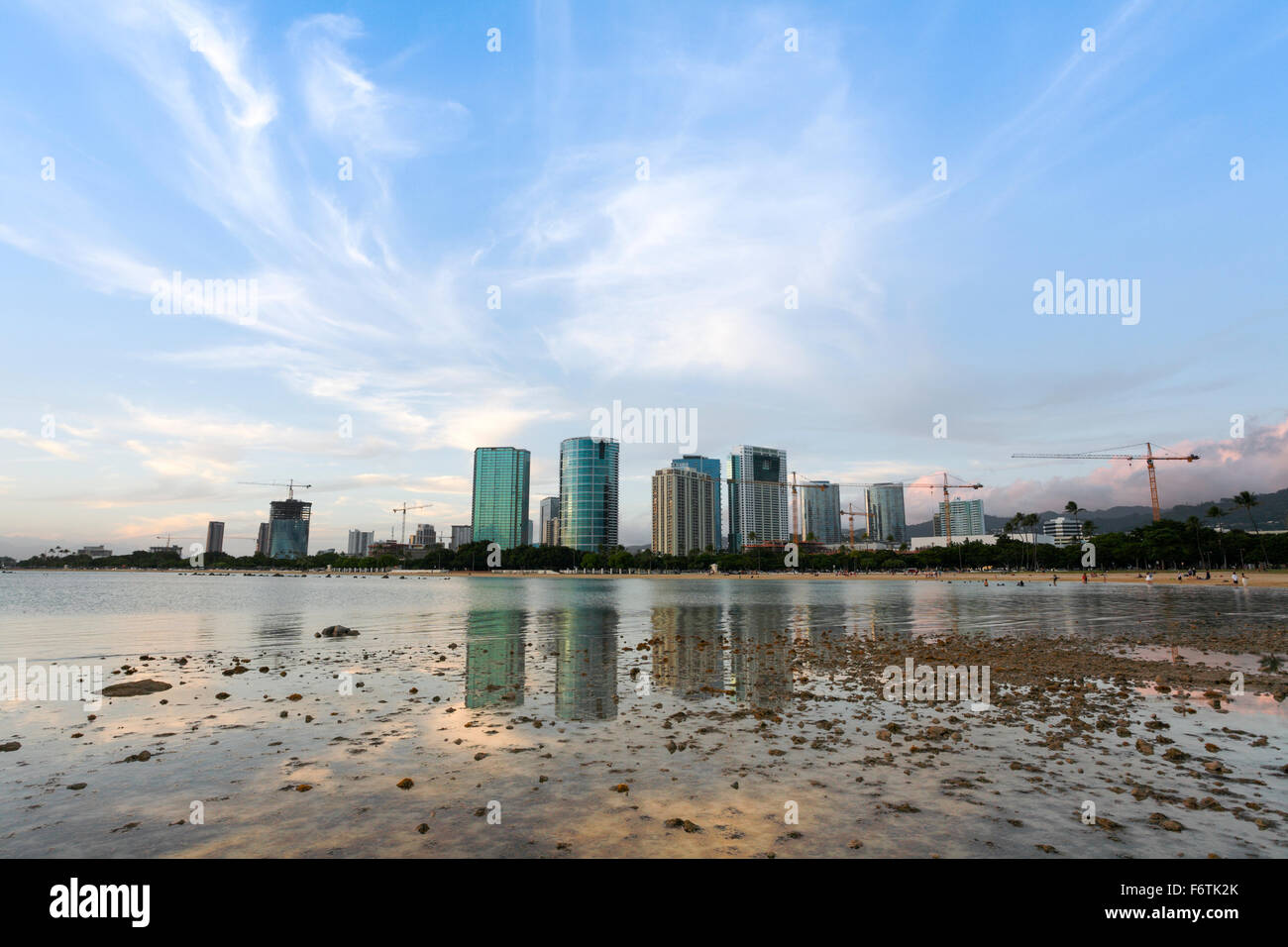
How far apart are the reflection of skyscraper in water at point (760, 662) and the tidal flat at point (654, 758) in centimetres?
21

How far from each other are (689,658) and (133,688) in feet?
66.5

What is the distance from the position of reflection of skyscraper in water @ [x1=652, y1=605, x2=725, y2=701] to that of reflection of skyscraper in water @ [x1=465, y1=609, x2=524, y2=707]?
5293 mm

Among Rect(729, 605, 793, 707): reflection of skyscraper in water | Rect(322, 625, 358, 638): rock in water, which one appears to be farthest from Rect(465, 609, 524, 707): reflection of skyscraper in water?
Rect(729, 605, 793, 707): reflection of skyscraper in water

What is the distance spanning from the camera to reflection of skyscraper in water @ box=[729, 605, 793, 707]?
19.6m

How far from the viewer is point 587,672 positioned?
2472cm

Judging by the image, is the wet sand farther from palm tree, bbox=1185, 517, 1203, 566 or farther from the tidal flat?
palm tree, bbox=1185, 517, 1203, 566

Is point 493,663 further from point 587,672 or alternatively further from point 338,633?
point 338,633

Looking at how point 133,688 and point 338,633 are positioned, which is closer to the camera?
point 133,688

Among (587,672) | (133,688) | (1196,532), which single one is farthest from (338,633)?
(1196,532)

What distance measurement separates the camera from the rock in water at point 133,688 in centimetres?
1967

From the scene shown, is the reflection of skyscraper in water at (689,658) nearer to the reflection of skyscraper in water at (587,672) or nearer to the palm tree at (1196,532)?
the reflection of skyscraper in water at (587,672)
